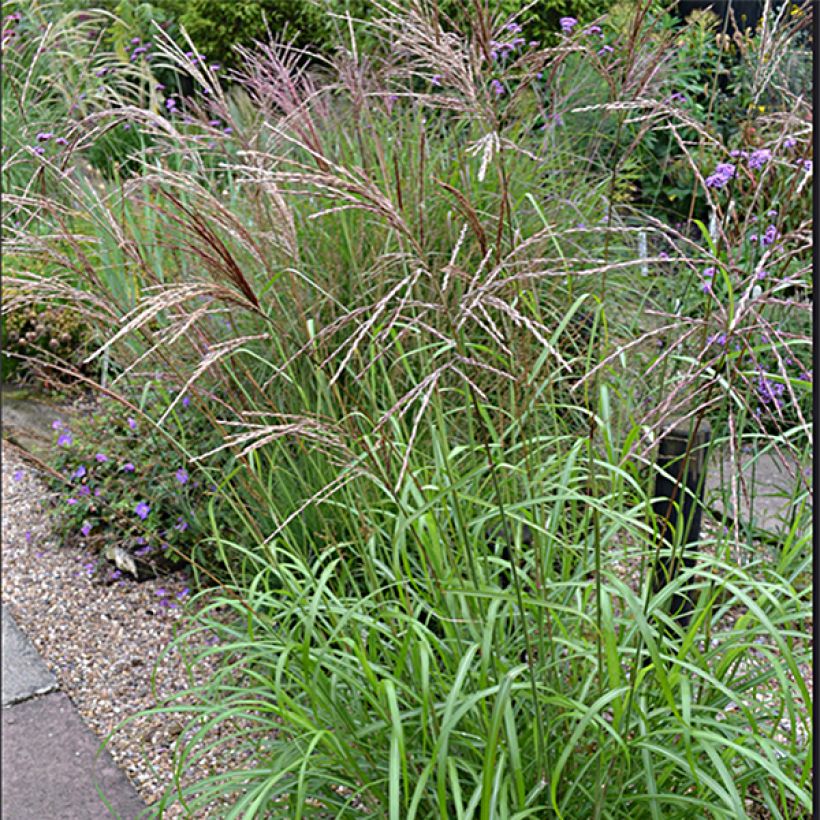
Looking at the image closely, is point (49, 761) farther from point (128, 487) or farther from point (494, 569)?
point (494, 569)

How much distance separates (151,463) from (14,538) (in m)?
0.93

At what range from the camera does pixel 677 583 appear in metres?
1.68

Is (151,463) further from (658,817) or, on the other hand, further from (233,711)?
(658,817)

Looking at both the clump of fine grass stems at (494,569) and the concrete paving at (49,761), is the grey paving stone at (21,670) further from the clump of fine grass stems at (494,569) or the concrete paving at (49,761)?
the clump of fine grass stems at (494,569)

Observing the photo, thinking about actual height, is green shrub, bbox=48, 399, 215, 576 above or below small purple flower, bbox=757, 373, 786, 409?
below

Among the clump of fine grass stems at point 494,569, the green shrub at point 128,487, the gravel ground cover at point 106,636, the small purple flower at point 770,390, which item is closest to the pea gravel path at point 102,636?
the gravel ground cover at point 106,636

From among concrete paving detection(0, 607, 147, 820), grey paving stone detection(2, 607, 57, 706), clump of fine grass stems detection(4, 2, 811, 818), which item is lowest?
grey paving stone detection(2, 607, 57, 706)

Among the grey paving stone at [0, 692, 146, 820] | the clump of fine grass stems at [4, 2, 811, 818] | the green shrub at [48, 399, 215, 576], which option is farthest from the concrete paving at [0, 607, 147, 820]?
the green shrub at [48, 399, 215, 576]

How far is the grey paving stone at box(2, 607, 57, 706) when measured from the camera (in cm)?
297

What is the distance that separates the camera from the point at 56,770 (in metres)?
2.60

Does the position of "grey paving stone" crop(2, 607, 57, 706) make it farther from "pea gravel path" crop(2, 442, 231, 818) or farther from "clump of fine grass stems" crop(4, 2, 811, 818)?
"clump of fine grass stems" crop(4, 2, 811, 818)

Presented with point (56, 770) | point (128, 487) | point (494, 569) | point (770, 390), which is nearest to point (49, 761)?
point (56, 770)

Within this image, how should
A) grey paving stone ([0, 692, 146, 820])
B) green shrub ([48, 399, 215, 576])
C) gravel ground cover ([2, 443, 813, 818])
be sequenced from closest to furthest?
grey paving stone ([0, 692, 146, 820]) → gravel ground cover ([2, 443, 813, 818]) → green shrub ([48, 399, 215, 576])

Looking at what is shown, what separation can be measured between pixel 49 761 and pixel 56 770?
0.05 metres
